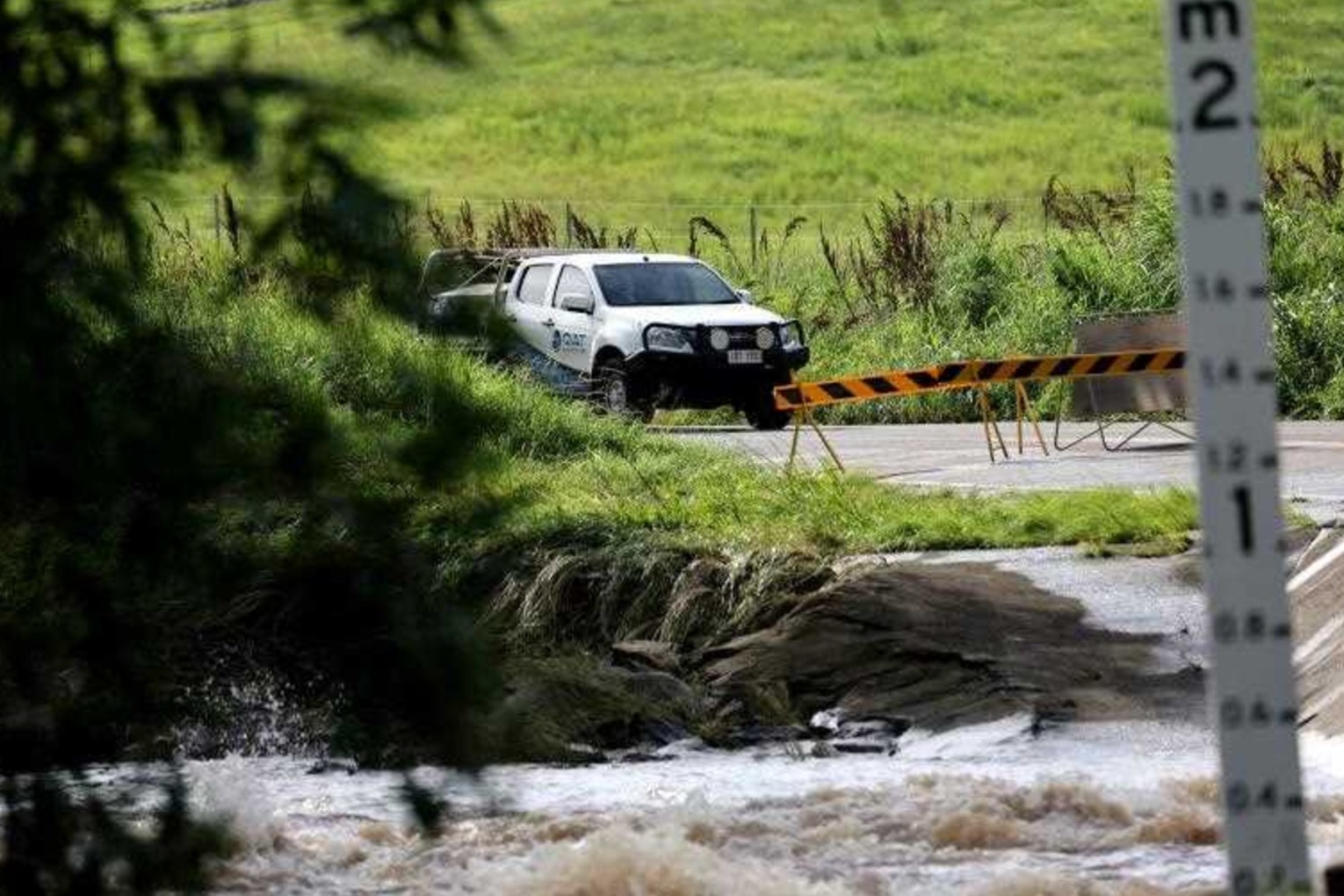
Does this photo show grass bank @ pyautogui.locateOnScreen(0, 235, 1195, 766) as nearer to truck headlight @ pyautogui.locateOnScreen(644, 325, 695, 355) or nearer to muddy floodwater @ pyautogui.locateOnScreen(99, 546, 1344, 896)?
muddy floodwater @ pyautogui.locateOnScreen(99, 546, 1344, 896)

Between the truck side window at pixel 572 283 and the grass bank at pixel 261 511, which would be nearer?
the grass bank at pixel 261 511

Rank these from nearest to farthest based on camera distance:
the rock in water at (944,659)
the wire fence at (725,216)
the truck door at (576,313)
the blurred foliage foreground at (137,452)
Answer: the blurred foliage foreground at (137,452), the rock in water at (944,659), the truck door at (576,313), the wire fence at (725,216)

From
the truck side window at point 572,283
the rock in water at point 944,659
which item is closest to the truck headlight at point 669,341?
the truck side window at point 572,283

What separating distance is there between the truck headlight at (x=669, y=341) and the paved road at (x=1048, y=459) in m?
1.49

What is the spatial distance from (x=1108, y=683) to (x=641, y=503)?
12.0 feet

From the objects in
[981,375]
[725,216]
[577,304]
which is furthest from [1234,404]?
[725,216]

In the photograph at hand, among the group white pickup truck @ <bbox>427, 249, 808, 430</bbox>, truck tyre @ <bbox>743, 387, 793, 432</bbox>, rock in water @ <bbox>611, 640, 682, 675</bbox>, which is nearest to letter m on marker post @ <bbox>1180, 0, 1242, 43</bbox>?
rock in water @ <bbox>611, 640, 682, 675</bbox>

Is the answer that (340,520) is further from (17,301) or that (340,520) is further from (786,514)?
(786,514)

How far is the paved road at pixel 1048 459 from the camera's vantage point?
1805 centimetres

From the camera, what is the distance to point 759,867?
10.0 meters

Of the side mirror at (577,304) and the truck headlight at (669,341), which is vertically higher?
the side mirror at (577,304)

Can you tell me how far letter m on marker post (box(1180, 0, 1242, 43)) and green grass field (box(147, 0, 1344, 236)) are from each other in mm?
49283

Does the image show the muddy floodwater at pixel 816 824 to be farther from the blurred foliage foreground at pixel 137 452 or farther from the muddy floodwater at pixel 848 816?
the blurred foliage foreground at pixel 137 452

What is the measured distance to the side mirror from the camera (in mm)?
26734
